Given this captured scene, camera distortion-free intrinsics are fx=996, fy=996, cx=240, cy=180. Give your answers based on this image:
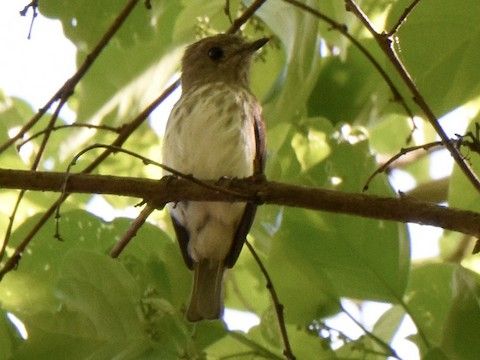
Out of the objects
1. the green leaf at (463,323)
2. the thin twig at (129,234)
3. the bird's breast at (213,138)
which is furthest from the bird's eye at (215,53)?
the green leaf at (463,323)

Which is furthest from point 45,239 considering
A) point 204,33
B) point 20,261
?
point 204,33

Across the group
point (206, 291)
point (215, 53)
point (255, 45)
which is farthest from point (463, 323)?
point (215, 53)

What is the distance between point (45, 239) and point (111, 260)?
482 millimetres

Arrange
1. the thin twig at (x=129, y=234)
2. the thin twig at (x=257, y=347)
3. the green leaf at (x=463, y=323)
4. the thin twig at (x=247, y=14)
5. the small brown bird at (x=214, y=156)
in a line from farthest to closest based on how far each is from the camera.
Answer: the small brown bird at (x=214, y=156)
the thin twig at (x=247, y=14)
the thin twig at (x=129, y=234)
the thin twig at (x=257, y=347)
the green leaf at (x=463, y=323)

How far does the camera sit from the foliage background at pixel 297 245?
2344 millimetres

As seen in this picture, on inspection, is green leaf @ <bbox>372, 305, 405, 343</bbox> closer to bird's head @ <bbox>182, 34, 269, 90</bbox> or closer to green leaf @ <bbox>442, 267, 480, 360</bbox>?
green leaf @ <bbox>442, 267, 480, 360</bbox>

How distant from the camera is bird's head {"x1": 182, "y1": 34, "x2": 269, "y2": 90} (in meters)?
4.12

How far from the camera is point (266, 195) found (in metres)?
2.36

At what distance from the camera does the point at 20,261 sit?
2.69m

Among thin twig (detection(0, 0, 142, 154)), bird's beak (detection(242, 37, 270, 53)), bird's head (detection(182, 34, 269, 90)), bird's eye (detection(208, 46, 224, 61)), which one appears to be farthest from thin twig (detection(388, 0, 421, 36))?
bird's eye (detection(208, 46, 224, 61))

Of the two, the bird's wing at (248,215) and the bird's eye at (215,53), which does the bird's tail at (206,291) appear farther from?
the bird's eye at (215,53)

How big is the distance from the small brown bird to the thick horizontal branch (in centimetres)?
81

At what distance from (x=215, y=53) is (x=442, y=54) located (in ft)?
5.85

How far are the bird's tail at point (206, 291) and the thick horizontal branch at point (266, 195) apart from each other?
1.19 feet
